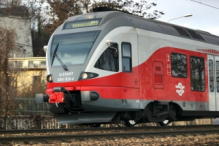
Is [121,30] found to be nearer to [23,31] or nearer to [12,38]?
[12,38]

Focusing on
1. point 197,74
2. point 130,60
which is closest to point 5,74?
point 130,60

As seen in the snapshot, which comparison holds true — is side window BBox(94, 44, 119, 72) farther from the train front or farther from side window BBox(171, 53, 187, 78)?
side window BBox(171, 53, 187, 78)

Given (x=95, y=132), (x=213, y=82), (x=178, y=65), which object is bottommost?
(x=95, y=132)

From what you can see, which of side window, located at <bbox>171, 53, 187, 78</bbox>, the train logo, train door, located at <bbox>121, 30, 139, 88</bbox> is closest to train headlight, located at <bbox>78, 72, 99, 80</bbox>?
train door, located at <bbox>121, 30, 139, 88</bbox>

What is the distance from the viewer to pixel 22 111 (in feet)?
83.8

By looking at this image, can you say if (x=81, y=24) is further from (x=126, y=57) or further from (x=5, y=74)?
(x=5, y=74)

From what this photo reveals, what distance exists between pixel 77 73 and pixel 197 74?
5945mm

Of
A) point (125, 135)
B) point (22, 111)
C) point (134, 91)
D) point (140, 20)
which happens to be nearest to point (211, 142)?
point (125, 135)

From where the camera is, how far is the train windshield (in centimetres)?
1405

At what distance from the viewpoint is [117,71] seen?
1434cm

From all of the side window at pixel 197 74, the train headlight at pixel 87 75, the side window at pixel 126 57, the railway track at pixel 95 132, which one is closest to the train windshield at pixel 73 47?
the train headlight at pixel 87 75

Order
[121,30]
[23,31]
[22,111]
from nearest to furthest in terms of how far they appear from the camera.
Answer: [121,30], [22,111], [23,31]

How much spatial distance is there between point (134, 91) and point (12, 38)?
322 inches

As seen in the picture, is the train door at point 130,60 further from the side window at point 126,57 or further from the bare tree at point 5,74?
the bare tree at point 5,74
